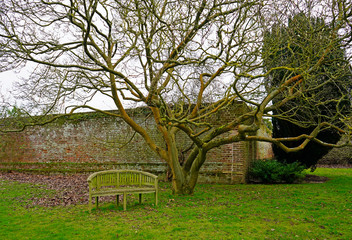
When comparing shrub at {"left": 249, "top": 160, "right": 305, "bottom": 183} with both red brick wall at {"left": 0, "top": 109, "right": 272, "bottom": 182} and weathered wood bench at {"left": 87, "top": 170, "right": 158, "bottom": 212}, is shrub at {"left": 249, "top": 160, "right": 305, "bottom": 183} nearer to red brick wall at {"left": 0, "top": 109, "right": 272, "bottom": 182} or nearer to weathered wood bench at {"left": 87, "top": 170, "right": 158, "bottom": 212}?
red brick wall at {"left": 0, "top": 109, "right": 272, "bottom": 182}

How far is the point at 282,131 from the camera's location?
14.6 metres

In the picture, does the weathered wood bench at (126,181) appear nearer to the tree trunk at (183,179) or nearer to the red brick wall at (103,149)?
the tree trunk at (183,179)

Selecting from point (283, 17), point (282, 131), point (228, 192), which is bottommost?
point (228, 192)

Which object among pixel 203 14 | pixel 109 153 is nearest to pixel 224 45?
pixel 203 14

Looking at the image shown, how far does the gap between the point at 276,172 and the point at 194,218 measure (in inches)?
297

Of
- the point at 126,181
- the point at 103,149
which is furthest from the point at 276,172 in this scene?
the point at 103,149

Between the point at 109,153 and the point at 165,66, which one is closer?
the point at 165,66

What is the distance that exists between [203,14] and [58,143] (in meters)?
12.1

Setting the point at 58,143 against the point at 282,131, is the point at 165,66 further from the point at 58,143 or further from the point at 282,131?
the point at 58,143

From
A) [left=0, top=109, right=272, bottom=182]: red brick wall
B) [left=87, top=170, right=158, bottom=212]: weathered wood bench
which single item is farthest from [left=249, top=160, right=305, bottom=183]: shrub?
[left=87, top=170, right=158, bottom=212]: weathered wood bench

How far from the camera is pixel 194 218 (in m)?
6.54

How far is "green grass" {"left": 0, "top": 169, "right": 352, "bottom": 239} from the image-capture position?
5418 millimetres

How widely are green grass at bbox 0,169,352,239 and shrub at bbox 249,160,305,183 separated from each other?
3.21 metres

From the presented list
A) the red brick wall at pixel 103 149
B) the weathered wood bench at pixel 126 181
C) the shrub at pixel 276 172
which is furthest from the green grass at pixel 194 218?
the red brick wall at pixel 103 149
